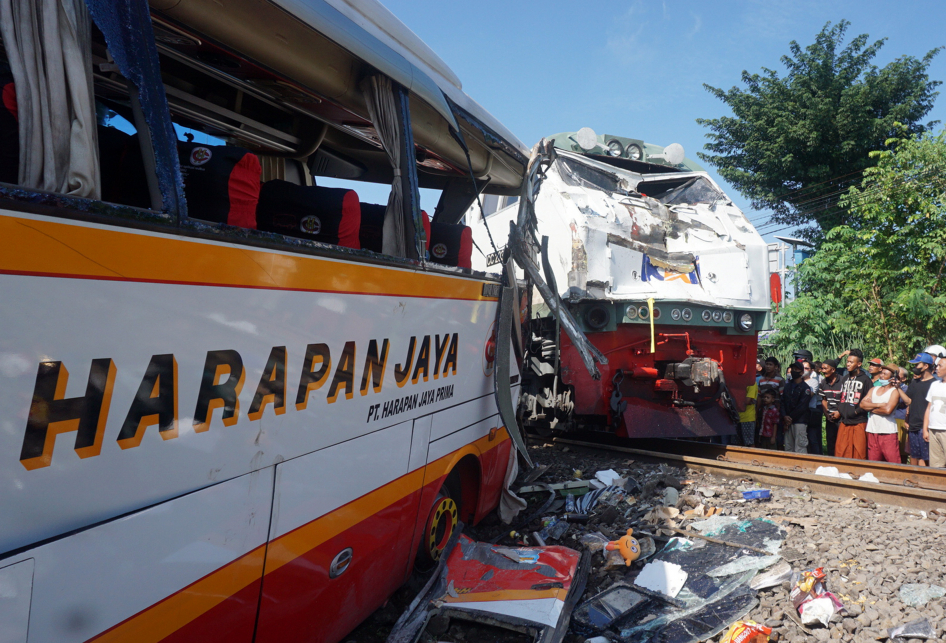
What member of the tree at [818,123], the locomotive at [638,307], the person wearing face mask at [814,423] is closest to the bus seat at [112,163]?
the locomotive at [638,307]

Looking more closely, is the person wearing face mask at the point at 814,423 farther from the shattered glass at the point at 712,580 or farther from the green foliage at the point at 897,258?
the green foliage at the point at 897,258

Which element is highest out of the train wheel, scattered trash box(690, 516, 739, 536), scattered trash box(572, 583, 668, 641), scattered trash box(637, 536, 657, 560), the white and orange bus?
the white and orange bus

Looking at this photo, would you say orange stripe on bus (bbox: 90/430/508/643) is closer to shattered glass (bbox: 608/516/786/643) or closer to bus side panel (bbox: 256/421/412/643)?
bus side panel (bbox: 256/421/412/643)

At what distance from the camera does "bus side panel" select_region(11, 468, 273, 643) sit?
1410mm

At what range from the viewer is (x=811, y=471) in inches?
234

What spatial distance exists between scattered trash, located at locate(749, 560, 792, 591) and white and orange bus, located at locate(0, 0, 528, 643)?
1.90 metres

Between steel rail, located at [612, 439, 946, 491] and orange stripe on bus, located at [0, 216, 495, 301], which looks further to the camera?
steel rail, located at [612, 439, 946, 491]

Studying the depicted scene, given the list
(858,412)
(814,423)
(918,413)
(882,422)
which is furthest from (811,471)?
(814,423)

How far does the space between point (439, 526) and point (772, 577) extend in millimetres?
1980

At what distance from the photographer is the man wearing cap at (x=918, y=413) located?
21.5ft

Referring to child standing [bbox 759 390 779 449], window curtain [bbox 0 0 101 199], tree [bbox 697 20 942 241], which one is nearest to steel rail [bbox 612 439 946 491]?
child standing [bbox 759 390 779 449]

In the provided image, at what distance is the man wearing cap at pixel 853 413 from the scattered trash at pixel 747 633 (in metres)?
5.10

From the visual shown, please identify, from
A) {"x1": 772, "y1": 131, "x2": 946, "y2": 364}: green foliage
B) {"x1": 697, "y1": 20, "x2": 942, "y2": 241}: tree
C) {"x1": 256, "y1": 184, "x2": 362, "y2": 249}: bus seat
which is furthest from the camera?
{"x1": 697, "y1": 20, "x2": 942, "y2": 241}: tree

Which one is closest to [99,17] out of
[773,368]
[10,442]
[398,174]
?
[10,442]
